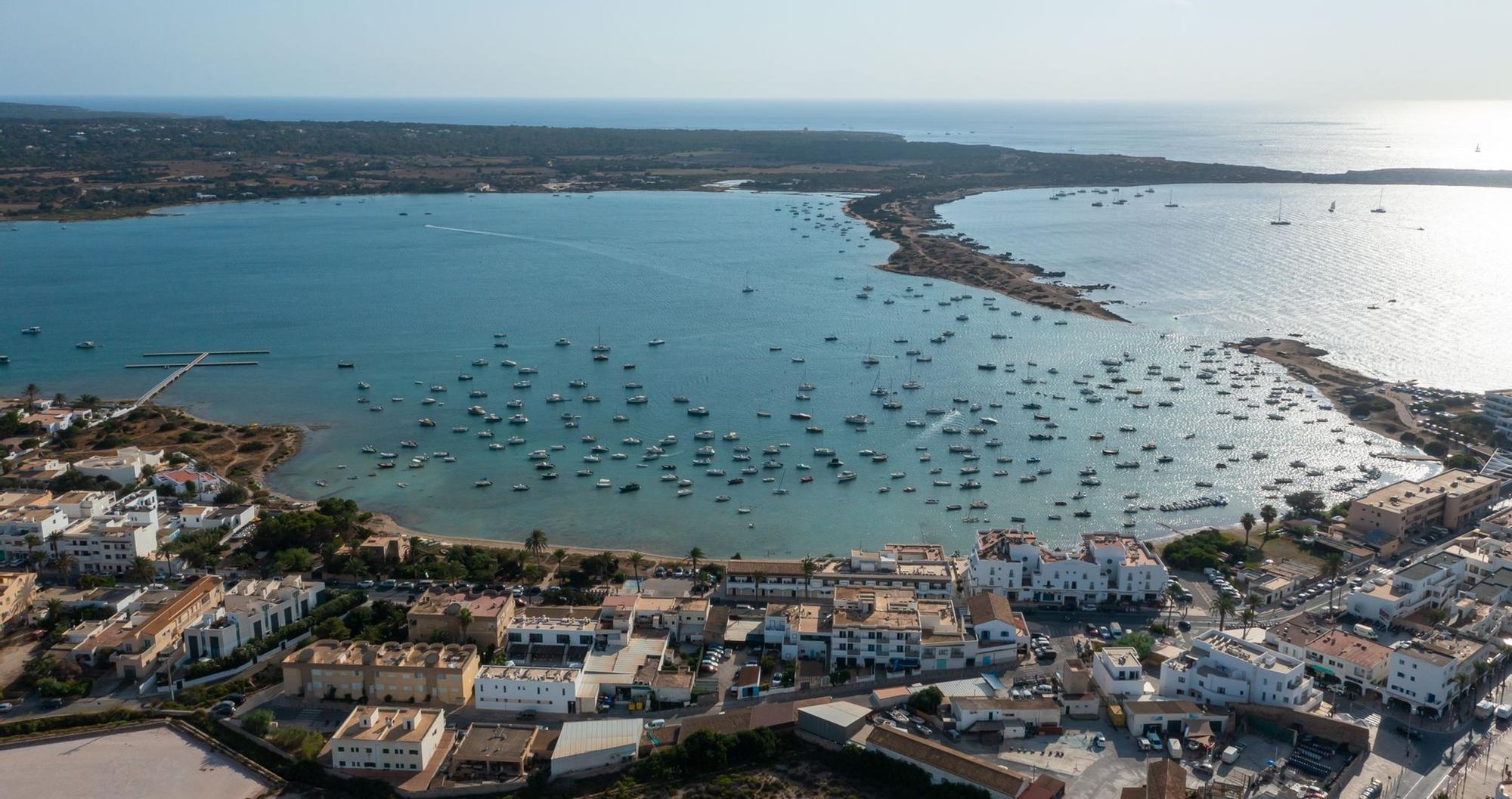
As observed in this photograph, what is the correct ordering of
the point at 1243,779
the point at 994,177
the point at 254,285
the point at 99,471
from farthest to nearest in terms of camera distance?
the point at 994,177, the point at 254,285, the point at 99,471, the point at 1243,779

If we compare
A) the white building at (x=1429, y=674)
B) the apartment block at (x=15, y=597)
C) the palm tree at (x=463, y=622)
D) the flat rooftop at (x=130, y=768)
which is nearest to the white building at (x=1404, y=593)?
the white building at (x=1429, y=674)

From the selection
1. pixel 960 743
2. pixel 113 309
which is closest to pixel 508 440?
pixel 960 743

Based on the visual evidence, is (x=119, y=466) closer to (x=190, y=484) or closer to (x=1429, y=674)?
(x=190, y=484)

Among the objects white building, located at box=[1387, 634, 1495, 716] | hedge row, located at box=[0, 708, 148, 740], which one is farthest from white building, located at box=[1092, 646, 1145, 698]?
→ hedge row, located at box=[0, 708, 148, 740]

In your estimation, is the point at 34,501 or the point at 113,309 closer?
the point at 34,501

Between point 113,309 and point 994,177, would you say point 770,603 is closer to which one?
point 113,309

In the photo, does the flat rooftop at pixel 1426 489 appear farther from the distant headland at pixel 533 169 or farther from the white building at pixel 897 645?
the distant headland at pixel 533 169

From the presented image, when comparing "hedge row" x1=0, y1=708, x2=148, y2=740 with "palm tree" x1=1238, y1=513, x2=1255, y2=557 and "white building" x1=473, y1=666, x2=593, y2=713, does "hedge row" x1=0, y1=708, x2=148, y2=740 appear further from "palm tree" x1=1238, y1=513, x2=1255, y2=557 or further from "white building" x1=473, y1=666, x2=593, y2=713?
"palm tree" x1=1238, y1=513, x2=1255, y2=557
